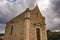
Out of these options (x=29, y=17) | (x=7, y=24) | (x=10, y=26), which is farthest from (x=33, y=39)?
(x=7, y=24)

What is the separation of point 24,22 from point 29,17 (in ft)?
4.41

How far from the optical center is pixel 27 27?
687 inches

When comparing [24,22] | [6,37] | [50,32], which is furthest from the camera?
[50,32]

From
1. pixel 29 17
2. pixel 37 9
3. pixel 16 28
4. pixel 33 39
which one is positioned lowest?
pixel 33 39

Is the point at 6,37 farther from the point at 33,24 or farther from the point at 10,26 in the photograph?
the point at 33,24

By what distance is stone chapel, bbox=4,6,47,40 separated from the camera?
691 inches

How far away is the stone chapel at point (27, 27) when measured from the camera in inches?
691

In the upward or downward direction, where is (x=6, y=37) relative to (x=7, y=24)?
downward

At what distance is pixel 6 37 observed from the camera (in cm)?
2064

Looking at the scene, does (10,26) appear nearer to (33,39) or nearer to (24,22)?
(24,22)

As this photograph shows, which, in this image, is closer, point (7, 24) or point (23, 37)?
point (23, 37)

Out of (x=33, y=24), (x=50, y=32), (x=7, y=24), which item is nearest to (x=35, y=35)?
(x=33, y=24)

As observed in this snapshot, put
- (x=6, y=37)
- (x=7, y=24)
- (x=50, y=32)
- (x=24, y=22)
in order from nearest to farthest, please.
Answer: (x=24, y=22) < (x=6, y=37) < (x=7, y=24) < (x=50, y=32)

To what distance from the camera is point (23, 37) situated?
17109 mm
